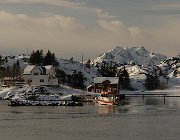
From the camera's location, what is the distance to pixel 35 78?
136m

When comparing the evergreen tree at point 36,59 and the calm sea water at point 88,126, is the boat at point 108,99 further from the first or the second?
the evergreen tree at point 36,59

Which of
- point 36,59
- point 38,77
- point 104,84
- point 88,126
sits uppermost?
point 36,59

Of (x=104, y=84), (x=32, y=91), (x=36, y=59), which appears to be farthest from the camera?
(x=36, y=59)

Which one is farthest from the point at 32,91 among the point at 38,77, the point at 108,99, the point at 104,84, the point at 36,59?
the point at 36,59

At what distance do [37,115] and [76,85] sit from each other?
258 ft

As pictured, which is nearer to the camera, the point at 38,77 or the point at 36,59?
the point at 38,77

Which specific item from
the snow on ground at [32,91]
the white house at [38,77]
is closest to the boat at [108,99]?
the snow on ground at [32,91]

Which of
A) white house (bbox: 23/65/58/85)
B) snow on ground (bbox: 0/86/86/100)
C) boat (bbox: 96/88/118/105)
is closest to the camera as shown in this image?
boat (bbox: 96/88/118/105)

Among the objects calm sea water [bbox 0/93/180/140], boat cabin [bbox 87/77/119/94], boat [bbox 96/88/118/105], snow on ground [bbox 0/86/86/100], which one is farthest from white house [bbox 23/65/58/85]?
calm sea water [bbox 0/93/180/140]

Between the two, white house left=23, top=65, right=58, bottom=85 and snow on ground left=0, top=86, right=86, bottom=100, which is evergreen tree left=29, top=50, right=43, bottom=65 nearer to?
white house left=23, top=65, right=58, bottom=85

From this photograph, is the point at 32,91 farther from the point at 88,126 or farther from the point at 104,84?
the point at 88,126

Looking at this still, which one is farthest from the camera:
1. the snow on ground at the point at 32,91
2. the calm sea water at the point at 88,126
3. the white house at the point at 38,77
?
the white house at the point at 38,77

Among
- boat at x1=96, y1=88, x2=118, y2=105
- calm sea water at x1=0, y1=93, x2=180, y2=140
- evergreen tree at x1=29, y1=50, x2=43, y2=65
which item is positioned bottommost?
calm sea water at x1=0, y1=93, x2=180, y2=140

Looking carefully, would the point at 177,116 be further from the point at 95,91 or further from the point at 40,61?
the point at 40,61
